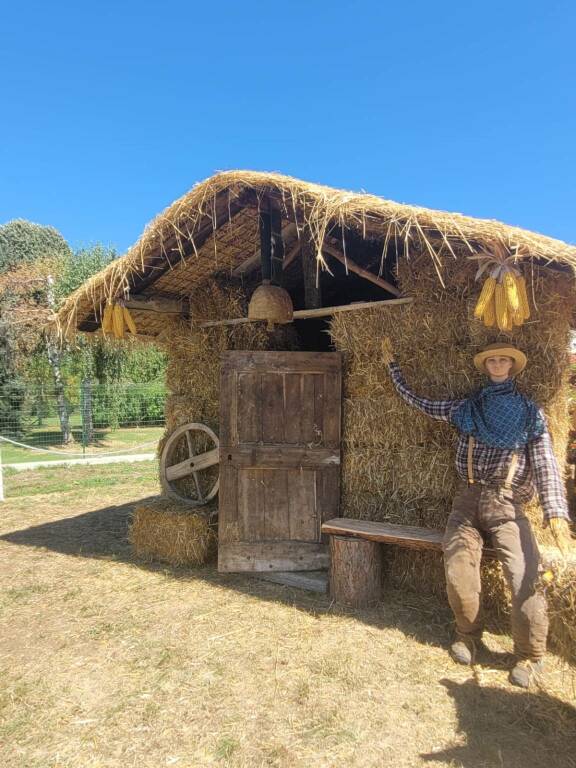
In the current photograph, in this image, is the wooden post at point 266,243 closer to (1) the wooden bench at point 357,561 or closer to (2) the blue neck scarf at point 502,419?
(2) the blue neck scarf at point 502,419

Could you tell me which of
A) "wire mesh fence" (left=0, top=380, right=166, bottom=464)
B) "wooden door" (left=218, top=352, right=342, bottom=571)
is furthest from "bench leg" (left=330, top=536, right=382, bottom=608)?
"wire mesh fence" (left=0, top=380, right=166, bottom=464)

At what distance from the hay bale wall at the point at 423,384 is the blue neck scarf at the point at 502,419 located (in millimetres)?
425

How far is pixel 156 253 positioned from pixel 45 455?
37.5 ft

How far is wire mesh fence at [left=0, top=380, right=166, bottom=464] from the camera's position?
14.2 m

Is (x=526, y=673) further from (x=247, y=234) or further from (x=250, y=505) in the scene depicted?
(x=247, y=234)

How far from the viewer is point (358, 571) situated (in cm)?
395

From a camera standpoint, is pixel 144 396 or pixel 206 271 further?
pixel 144 396

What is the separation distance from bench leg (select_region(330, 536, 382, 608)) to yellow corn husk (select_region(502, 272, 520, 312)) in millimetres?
2064

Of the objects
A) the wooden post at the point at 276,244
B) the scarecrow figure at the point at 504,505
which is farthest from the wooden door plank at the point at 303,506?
Result: the wooden post at the point at 276,244

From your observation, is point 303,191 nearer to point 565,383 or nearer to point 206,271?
point 206,271

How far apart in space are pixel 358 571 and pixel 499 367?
6.28 feet

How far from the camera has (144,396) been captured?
1767 cm

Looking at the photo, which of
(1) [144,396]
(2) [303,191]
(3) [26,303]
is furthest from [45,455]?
(2) [303,191]

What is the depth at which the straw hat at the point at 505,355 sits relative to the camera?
3.44 meters
